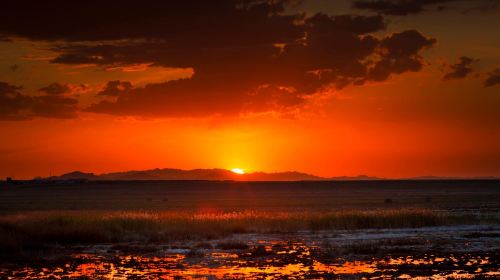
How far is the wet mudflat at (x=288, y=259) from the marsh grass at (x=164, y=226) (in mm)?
2924

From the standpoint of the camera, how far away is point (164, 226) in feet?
159

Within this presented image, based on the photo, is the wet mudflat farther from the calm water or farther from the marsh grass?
the marsh grass

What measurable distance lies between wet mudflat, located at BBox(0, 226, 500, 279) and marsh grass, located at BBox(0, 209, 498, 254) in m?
2.92

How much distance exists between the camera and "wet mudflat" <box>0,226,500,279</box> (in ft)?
93.6

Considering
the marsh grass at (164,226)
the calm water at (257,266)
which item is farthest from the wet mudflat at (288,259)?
the marsh grass at (164,226)

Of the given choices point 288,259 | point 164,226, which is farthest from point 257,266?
point 164,226

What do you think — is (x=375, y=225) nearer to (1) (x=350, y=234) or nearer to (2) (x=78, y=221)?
(1) (x=350, y=234)

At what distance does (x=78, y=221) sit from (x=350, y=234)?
764 inches

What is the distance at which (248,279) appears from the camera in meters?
27.0

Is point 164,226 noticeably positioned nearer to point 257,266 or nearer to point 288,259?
point 288,259

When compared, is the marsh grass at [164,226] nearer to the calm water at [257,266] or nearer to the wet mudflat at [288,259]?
the wet mudflat at [288,259]

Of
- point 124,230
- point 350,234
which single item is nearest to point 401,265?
point 350,234

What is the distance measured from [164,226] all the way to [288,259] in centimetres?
1715

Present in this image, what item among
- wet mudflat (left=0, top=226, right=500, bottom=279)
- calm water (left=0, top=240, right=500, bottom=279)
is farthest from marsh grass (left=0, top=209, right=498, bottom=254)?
calm water (left=0, top=240, right=500, bottom=279)
